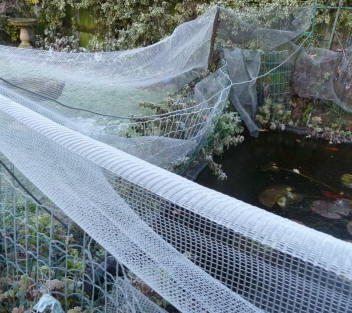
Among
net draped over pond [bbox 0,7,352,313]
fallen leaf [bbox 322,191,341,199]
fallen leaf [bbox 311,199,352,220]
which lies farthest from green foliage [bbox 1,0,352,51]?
net draped over pond [bbox 0,7,352,313]

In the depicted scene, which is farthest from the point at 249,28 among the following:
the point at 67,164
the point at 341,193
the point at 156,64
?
the point at 67,164

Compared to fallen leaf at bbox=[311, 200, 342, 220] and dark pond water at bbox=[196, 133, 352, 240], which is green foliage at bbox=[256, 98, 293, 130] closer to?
dark pond water at bbox=[196, 133, 352, 240]

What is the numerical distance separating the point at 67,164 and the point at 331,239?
69cm

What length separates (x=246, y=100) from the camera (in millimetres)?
4539

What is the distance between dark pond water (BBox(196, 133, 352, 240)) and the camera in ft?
10.8

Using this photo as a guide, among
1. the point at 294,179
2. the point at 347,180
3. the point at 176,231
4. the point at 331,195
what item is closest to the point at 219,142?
the point at 294,179

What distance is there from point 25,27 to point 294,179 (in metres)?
6.16

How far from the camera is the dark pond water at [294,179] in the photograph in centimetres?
329

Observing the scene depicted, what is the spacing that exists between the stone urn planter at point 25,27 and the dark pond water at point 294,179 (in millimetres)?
5118

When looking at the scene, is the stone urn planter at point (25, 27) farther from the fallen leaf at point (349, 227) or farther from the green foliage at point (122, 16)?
the fallen leaf at point (349, 227)

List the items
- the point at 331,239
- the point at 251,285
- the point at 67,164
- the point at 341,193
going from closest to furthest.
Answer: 1. the point at 331,239
2. the point at 251,285
3. the point at 67,164
4. the point at 341,193

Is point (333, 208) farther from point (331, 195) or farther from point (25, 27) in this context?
point (25, 27)

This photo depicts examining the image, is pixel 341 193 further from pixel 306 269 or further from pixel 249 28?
pixel 306 269

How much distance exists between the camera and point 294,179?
12.6 feet
